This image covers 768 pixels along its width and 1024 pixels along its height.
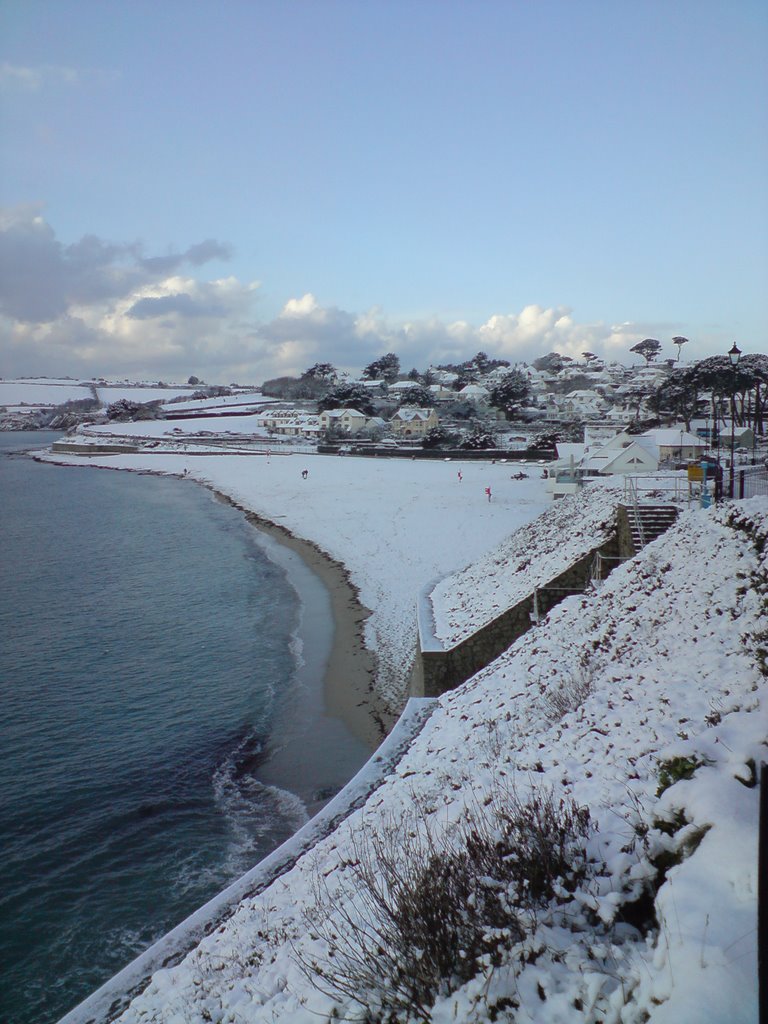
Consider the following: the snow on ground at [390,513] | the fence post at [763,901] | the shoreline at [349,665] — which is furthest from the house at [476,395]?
the fence post at [763,901]

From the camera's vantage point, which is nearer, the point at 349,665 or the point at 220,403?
the point at 349,665

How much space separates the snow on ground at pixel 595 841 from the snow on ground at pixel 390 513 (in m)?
7.09

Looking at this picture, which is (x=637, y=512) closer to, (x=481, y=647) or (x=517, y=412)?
(x=481, y=647)

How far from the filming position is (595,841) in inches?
169

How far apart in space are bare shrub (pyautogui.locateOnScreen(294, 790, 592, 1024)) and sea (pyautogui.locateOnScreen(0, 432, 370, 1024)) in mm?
5095

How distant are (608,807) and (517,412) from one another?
91282 millimetres

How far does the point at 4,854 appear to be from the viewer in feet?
32.9

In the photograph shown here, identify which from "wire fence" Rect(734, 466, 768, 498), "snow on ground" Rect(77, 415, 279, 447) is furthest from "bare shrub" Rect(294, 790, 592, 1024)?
"snow on ground" Rect(77, 415, 279, 447)

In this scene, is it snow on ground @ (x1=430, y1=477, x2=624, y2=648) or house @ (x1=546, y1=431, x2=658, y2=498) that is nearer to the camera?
snow on ground @ (x1=430, y1=477, x2=624, y2=648)

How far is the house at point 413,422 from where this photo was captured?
90.2m

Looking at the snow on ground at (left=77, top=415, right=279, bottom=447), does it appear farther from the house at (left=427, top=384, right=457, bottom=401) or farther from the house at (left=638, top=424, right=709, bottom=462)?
the house at (left=638, top=424, right=709, bottom=462)

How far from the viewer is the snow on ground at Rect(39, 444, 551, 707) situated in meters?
20.6

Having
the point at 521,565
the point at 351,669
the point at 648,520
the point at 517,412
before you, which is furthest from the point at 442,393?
the point at 351,669

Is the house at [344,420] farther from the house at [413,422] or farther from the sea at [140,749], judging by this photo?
the sea at [140,749]
